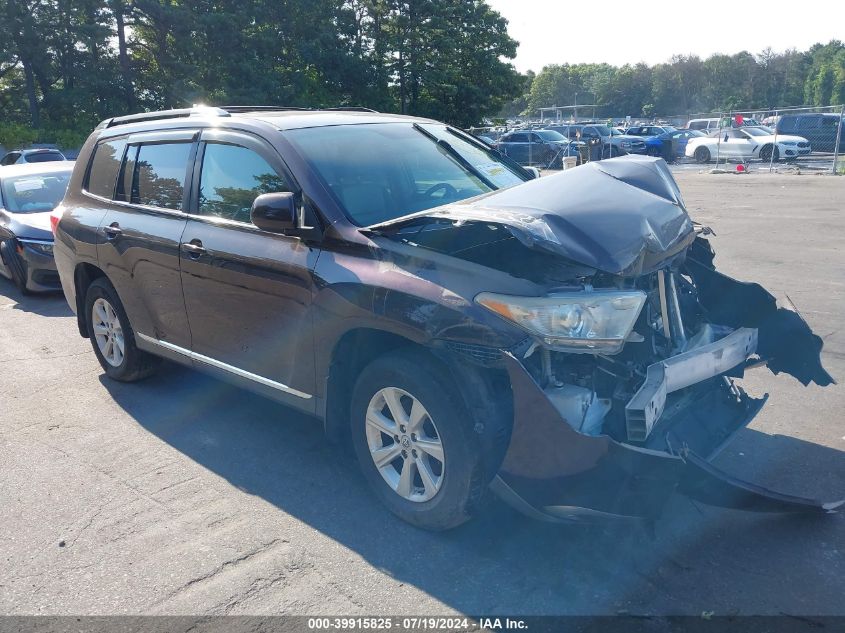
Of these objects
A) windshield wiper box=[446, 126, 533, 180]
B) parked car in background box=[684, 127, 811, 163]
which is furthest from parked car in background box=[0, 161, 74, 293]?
parked car in background box=[684, 127, 811, 163]

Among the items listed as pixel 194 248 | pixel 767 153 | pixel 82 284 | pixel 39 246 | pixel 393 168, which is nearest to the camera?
pixel 393 168

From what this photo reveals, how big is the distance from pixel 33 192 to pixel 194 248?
7.29 metres

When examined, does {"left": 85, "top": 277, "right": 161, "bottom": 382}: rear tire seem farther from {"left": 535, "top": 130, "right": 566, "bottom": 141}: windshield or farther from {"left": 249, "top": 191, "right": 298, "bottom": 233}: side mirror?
{"left": 535, "top": 130, "right": 566, "bottom": 141}: windshield

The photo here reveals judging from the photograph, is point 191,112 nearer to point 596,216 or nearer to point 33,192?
point 596,216

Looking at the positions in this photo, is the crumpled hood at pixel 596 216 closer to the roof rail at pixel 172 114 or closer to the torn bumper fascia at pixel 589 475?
the torn bumper fascia at pixel 589 475

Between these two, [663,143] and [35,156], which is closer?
[35,156]

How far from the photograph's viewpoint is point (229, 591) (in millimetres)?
3357

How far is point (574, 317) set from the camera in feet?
10.7

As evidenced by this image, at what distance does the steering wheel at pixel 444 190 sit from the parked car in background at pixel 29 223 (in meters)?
6.67

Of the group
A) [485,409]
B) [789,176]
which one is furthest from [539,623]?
[789,176]

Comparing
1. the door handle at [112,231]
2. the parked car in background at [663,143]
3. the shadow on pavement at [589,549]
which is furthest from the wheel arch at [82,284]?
the parked car in background at [663,143]

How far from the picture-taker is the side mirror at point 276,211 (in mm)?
3938

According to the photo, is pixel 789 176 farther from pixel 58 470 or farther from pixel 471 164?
pixel 58 470

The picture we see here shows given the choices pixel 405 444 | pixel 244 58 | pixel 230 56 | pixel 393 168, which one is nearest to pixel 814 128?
pixel 244 58
